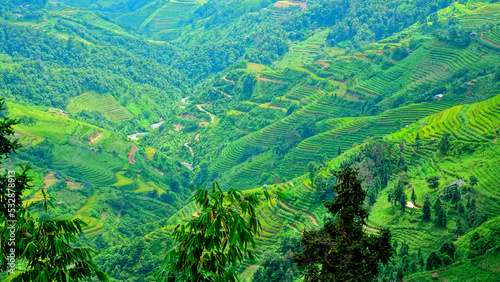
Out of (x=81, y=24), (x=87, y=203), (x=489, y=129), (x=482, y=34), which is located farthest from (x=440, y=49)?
(x=81, y=24)

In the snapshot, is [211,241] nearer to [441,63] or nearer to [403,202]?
[403,202]

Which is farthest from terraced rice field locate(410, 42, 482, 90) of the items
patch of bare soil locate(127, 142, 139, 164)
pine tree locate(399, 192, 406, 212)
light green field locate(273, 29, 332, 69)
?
patch of bare soil locate(127, 142, 139, 164)

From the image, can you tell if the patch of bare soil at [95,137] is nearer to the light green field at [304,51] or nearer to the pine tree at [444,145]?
the light green field at [304,51]

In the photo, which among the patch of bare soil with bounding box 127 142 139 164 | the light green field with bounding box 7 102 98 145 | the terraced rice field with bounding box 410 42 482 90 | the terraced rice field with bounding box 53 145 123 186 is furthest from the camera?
the patch of bare soil with bounding box 127 142 139 164

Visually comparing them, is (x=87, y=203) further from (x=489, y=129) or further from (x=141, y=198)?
(x=489, y=129)

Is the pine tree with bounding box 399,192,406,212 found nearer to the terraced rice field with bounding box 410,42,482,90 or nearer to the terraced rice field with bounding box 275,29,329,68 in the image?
the terraced rice field with bounding box 410,42,482,90

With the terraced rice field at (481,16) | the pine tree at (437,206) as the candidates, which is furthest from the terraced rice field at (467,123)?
the terraced rice field at (481,16)
